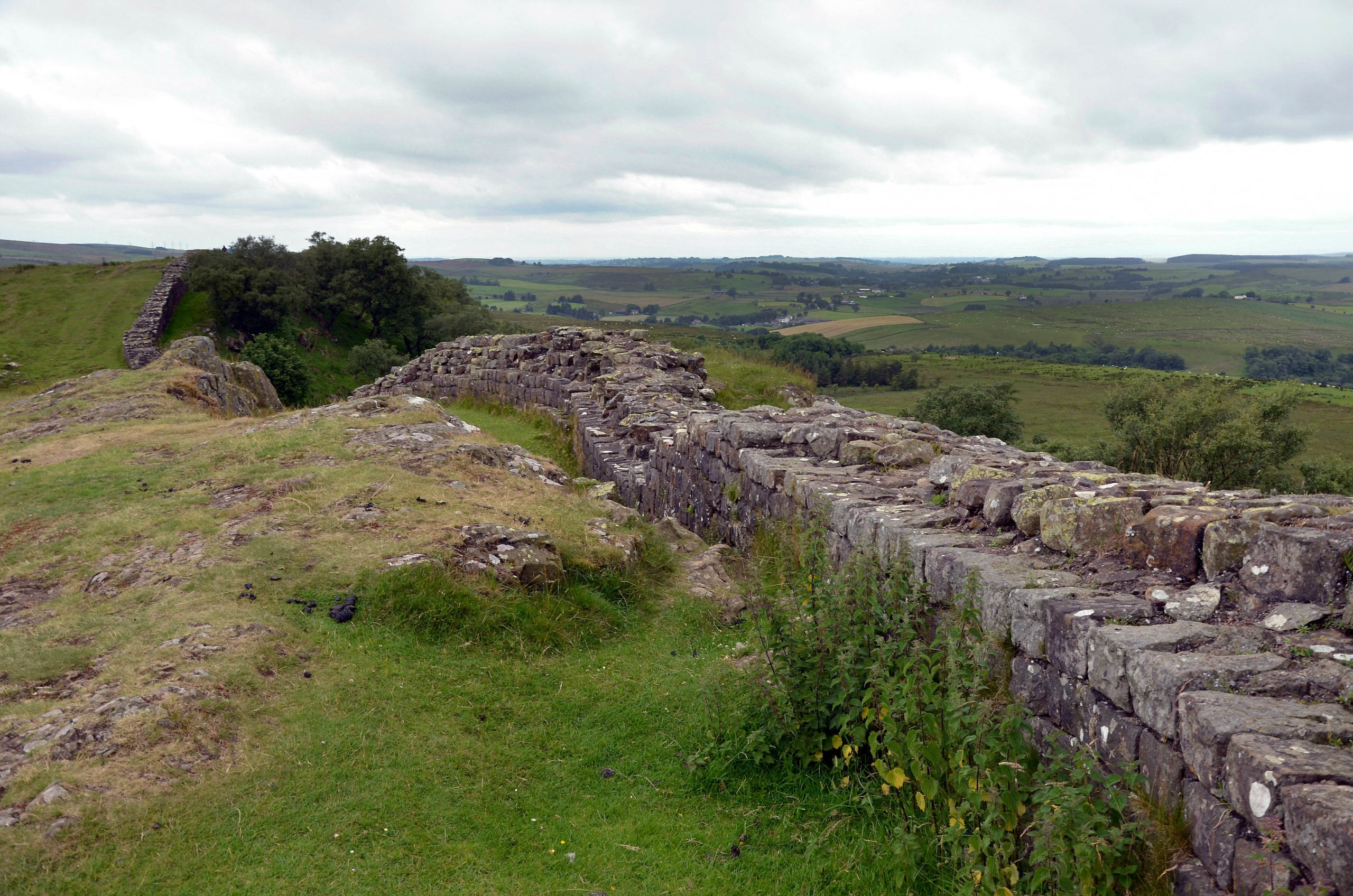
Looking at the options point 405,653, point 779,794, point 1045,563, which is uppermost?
point 1045,563

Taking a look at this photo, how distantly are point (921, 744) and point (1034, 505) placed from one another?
243 cm

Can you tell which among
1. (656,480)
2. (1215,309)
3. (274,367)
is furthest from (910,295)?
(656,480)

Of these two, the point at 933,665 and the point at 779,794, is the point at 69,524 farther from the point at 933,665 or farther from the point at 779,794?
the point at 933,665

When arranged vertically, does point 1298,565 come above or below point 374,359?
above

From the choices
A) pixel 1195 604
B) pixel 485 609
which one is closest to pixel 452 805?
pixel 485 609

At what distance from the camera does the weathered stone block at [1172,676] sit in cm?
351

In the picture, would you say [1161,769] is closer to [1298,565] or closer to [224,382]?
[1298,565]

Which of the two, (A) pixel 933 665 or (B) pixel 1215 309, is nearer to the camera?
(A) pixel 933 665

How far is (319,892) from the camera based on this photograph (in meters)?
4.07

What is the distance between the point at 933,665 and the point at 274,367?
40.0m

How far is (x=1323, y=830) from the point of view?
268cm

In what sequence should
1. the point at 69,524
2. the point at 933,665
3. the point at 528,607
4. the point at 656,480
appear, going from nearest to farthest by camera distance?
the point at 933,665
the point at 528,607
the point at 69,524
the point at 656,480

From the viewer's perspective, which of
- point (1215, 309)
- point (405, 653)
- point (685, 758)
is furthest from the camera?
point (1215, 309)

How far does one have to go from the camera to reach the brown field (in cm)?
12791
